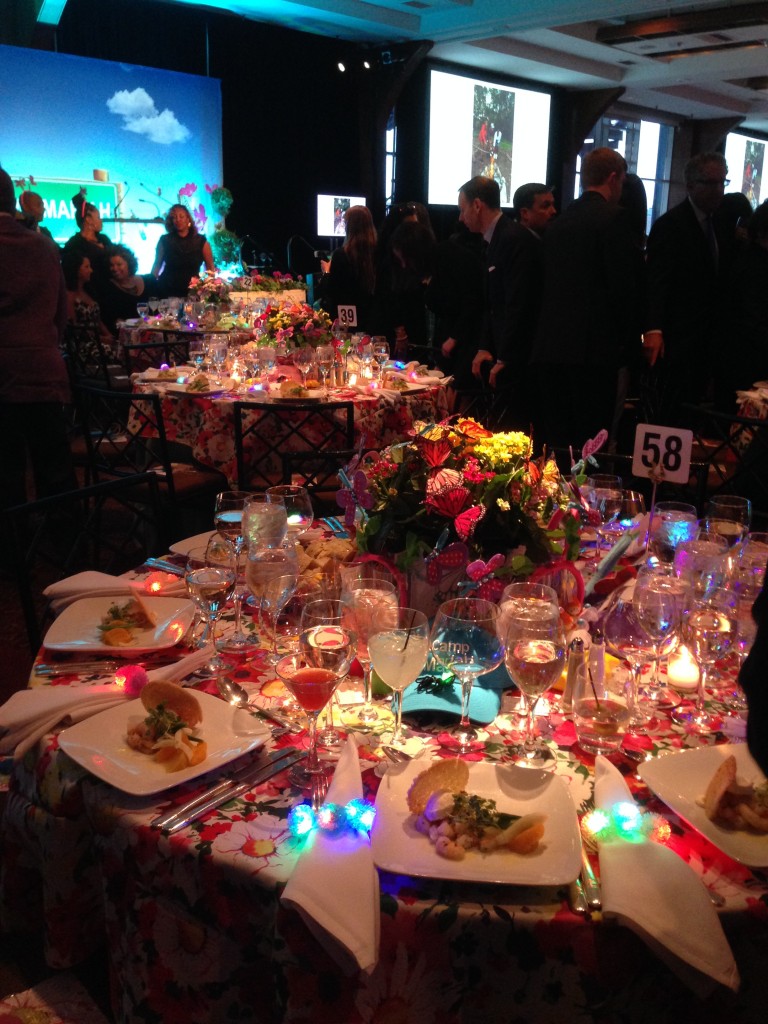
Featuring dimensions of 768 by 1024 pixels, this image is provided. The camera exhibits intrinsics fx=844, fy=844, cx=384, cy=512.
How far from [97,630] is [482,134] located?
11.5 metres

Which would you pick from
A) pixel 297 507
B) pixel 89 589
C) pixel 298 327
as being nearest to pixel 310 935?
pixel 89 589

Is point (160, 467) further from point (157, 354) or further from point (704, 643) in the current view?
point (704, 643)

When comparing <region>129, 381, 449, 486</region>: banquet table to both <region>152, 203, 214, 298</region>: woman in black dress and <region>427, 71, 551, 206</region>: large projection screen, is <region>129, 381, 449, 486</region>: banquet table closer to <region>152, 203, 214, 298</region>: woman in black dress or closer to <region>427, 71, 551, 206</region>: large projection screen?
<region>152, 203, 214, 298</region>: woman in black dress

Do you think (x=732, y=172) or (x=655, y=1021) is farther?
(x=732, y=172)

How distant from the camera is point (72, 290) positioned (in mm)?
6863

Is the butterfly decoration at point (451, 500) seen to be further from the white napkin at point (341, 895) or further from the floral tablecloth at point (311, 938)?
the white napkin at point (341, 895)

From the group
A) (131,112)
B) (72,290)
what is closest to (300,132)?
(131,112)

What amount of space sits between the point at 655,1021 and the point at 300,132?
1113 centimetres

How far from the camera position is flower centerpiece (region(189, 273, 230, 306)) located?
659 cm

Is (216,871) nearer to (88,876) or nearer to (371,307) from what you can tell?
(88,876)

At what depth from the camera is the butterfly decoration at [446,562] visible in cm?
145

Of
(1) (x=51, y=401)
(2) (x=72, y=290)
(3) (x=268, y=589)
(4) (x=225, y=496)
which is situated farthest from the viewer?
(2) (x=72, y=290)

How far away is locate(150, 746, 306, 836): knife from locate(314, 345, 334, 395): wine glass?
129 inches

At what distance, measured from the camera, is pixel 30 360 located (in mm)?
3898
